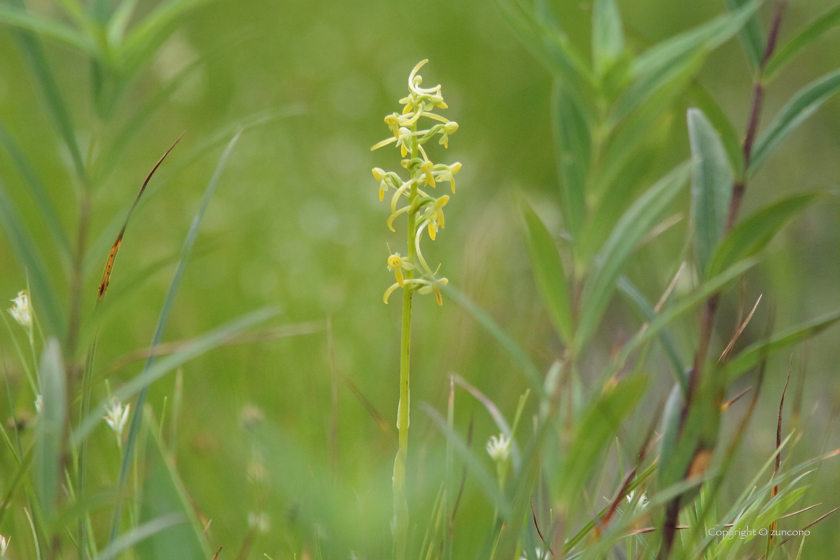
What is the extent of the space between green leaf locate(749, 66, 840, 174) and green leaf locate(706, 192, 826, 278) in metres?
0.11

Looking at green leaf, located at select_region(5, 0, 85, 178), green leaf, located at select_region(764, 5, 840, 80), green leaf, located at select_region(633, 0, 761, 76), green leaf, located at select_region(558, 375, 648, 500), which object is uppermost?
green leaf, located at select_region(5, 0, 85, 178)

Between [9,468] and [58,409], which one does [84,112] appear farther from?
[58,409]

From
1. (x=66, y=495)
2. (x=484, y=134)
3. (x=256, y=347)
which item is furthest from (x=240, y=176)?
(x=66, y=495)

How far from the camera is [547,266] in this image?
0.51 meters

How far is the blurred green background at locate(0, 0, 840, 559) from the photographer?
4.52 ft

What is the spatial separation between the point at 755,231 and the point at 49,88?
574mm

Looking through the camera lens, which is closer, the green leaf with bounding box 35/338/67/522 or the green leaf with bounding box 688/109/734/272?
the green leaf with bounding box 35/338/67/522

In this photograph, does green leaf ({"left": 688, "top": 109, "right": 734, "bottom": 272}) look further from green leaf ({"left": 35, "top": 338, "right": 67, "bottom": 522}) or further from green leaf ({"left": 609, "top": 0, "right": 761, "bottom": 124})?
green leaf ({"left": 35, "top": 338, "right": 67, "bottom": 522})

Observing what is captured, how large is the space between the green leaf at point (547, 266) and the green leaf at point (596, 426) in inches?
2.7

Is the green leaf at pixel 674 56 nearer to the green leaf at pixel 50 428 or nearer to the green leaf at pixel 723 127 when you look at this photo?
the green leaf at pixel 723 127

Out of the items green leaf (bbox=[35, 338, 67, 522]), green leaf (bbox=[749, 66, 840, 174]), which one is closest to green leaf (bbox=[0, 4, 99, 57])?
green leaf (bbox=[35, 338, 67, 522])

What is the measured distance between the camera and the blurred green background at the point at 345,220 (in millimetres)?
1378

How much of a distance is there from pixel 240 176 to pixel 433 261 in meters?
1.00

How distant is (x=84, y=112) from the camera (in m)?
2.94
